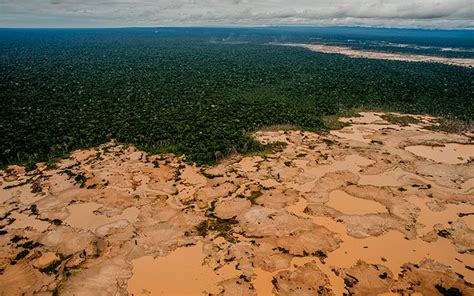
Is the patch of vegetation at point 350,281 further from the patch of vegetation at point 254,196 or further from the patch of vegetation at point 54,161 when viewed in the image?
the patch of vegetation at point 54,161

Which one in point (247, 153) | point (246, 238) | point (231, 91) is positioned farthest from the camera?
point (231, 91)

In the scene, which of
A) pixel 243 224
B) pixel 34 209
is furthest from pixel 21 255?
pixel 243 224

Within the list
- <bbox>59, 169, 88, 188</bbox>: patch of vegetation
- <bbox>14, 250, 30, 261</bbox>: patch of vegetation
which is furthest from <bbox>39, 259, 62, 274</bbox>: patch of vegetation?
<bbox>59, 169, 88, 188</bbox>: patch of vegetation

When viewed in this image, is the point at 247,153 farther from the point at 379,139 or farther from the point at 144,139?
the point at 379,139

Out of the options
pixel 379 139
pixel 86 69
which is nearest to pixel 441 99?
pixel 379 139

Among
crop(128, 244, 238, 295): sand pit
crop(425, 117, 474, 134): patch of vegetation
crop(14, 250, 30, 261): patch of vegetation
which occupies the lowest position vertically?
crop(128, 244, 238, 295): sand pit

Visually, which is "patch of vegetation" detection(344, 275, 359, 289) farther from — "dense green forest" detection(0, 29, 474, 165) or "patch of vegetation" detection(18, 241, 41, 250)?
"patch of vegetation" detection(18, 241, 41, 250)

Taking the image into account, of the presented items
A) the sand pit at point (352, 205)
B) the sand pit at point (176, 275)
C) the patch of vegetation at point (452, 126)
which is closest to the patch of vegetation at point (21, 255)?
the sand pit at point (176, 275)
